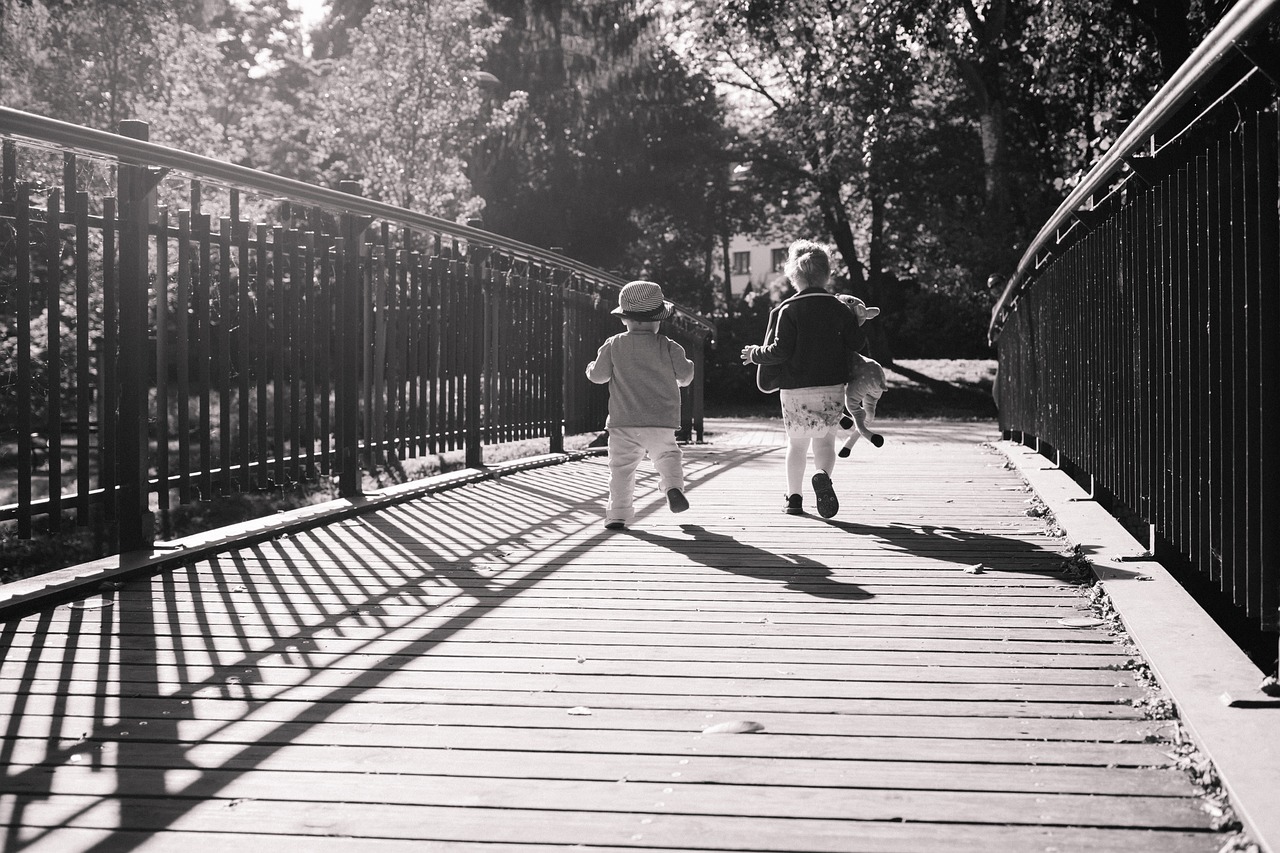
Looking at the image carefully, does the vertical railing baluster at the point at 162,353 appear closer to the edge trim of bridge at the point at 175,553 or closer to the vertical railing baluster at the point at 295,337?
the edge trim of bridge at the point at 175,553

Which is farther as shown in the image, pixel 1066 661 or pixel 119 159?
pixel 119 159

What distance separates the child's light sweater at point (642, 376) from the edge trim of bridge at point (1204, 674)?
229 cm

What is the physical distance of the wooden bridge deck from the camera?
2.44m

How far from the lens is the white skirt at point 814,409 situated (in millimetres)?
7121

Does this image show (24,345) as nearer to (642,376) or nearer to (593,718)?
(593,718)

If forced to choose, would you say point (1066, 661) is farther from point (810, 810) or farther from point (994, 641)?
point (810, 810)

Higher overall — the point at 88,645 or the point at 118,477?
the point at 118,477

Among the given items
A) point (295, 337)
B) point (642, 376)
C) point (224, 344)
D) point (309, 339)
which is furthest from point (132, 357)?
point (642, 376)

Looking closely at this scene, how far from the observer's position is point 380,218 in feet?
24.8

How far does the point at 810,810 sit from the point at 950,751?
18.8 inches

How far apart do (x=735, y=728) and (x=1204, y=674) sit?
1.12 metres

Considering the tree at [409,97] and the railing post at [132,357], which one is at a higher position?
the tree at [409,97]

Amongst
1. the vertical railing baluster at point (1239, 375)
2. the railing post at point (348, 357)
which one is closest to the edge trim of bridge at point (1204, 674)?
the vertical railing baluster at point (1239, 375)

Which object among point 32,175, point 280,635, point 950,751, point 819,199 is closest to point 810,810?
point 950,751
